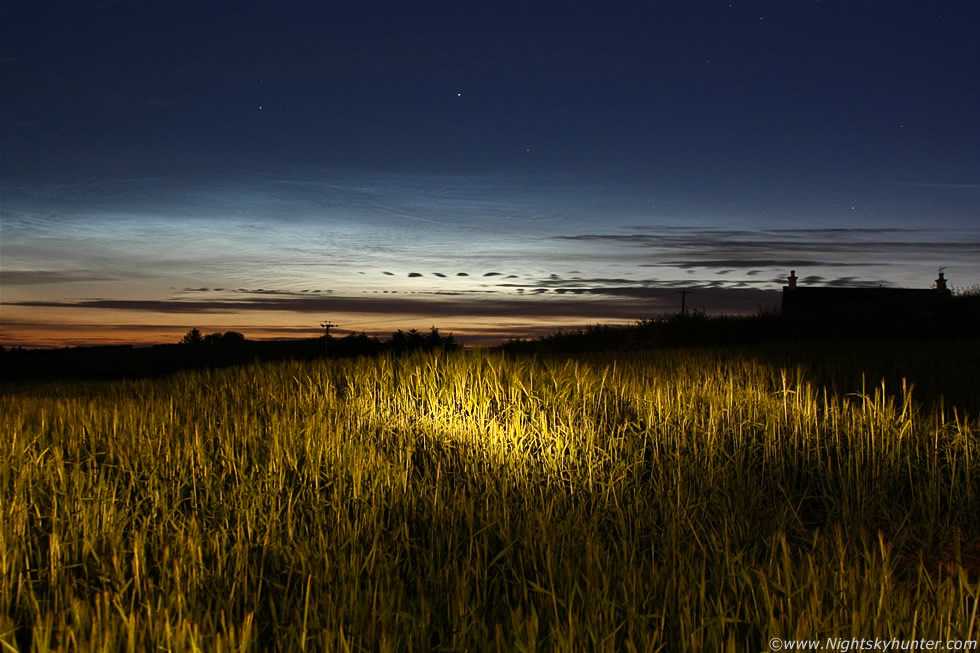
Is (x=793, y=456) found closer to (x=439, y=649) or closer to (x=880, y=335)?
(x=439, y=649)

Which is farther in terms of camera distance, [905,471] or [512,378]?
[512,378]

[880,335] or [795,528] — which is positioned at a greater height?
[880,335]

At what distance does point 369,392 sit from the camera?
8.43m

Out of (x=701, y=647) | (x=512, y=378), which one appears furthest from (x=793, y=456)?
(x=701, y=647)

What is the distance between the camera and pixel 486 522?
4.39 metres

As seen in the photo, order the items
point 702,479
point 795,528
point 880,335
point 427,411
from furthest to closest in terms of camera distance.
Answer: point 880,335 → point 427,411 → point 702,479 → point 795,528

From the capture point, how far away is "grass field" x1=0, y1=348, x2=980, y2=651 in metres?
2.99

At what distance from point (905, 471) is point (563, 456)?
2.73m


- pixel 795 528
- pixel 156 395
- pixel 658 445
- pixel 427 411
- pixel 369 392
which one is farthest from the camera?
pixel 156 395

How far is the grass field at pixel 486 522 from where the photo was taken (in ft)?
9.82

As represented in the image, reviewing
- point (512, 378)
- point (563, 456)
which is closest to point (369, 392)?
point (512, 378)

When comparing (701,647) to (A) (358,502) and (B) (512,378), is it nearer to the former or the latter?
(A) (358,502)

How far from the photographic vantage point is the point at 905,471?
5.86 metres

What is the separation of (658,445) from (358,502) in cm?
277
